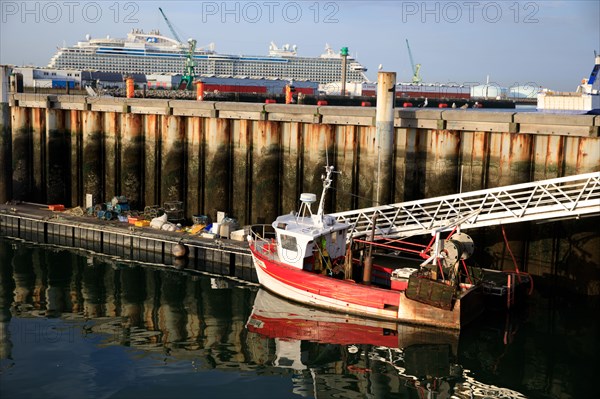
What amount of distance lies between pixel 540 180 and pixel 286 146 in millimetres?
11673

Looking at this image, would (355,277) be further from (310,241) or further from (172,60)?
(172,60)

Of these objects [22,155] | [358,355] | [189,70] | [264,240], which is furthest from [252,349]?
[189,70]

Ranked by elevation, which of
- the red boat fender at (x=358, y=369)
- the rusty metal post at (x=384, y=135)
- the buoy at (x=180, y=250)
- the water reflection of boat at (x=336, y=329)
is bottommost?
the red boat fender at (x=358, y=369)

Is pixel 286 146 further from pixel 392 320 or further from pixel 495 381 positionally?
pixel 495 381

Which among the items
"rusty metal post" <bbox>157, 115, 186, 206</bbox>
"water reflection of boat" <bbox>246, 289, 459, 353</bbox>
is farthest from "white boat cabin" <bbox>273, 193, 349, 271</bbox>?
"rusty metal post" <bbox>157, 115, 186, 206</bbox>

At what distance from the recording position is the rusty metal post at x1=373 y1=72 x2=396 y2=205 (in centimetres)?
3100

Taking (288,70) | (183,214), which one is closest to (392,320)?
(183,214)

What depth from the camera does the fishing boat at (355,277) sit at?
25797 mm

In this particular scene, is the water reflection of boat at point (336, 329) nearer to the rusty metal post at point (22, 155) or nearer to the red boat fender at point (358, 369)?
the red boat fender at point (358, 369)

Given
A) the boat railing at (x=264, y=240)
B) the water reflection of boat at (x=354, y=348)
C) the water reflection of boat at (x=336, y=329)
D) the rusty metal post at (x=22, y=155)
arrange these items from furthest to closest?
the rusty metal post at (x=22, y=155)
the boat railing at (x=264, y=240)
the water reflection of boat at (x=336, y=329)
the water reflection of boat at (x=354, y=348)

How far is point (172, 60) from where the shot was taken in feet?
594

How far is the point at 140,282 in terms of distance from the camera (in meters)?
32.0

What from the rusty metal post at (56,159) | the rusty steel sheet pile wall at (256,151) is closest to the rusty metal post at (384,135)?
the rusty steel sheet pile wall at (256,151)

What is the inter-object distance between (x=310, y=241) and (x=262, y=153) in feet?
27.6
